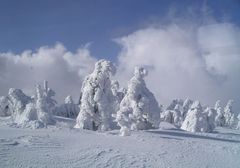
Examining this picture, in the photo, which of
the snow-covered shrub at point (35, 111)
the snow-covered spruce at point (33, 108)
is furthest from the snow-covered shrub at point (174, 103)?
the snow-covered shrub at point (35, 111)

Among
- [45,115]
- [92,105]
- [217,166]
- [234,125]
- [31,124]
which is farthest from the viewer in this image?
[234,125]

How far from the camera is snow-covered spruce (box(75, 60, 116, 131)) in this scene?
4191cm

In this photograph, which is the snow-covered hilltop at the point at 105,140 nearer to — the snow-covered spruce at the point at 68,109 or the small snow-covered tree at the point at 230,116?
the snow-covered spruce at the point at 68,109

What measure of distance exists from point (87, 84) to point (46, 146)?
2130 cm

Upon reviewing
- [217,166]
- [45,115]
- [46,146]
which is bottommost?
[217,166]

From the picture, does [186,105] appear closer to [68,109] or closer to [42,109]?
[68,109]

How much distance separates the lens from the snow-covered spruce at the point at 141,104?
43.2m

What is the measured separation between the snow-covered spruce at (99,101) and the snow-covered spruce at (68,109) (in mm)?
49505

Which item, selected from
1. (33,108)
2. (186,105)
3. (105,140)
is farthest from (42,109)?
(186,105)


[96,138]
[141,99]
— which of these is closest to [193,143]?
[96,138]

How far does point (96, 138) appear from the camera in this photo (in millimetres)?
27641

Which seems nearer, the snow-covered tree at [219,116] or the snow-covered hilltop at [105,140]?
the snow-covered hilltop at [105,140]

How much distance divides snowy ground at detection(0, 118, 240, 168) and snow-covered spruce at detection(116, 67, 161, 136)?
11.7 m

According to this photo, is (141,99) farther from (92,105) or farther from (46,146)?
(46,146)
